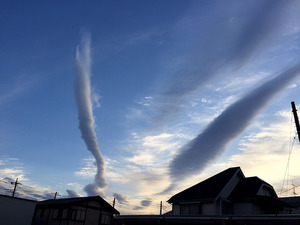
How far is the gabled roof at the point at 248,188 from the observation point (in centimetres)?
2916

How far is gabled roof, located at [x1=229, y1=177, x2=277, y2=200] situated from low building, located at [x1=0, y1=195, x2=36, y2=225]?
2298 centimetres

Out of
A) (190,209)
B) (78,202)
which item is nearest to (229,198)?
(190,209)

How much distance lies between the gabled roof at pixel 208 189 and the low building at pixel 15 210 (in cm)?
1701

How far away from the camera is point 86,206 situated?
3322cm

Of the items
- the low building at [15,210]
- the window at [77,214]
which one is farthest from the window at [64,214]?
the low building at [15,210]

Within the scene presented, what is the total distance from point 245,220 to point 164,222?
324 inches

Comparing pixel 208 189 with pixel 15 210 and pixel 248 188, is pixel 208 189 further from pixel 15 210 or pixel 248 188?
pixel 15 210

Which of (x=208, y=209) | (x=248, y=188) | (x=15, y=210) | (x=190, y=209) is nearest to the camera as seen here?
(x=15, y=210)

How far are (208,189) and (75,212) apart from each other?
17210 mm

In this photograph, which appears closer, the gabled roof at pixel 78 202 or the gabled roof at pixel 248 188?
the gabled roof at pixel 248 188

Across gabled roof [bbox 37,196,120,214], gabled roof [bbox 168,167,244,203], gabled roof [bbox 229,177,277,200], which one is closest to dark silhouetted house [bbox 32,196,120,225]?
gabled roof [bbox 37,196,120,214]

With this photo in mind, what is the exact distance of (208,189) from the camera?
31.2 meters

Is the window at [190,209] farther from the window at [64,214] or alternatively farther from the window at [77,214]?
the window at [64,214]

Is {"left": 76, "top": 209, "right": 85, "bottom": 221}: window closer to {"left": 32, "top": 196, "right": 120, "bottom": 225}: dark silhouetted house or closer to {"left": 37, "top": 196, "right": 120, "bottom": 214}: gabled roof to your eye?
{"left": 32, "top": 196, "right": 120, "bottom": 225}: dark silhouetted house
